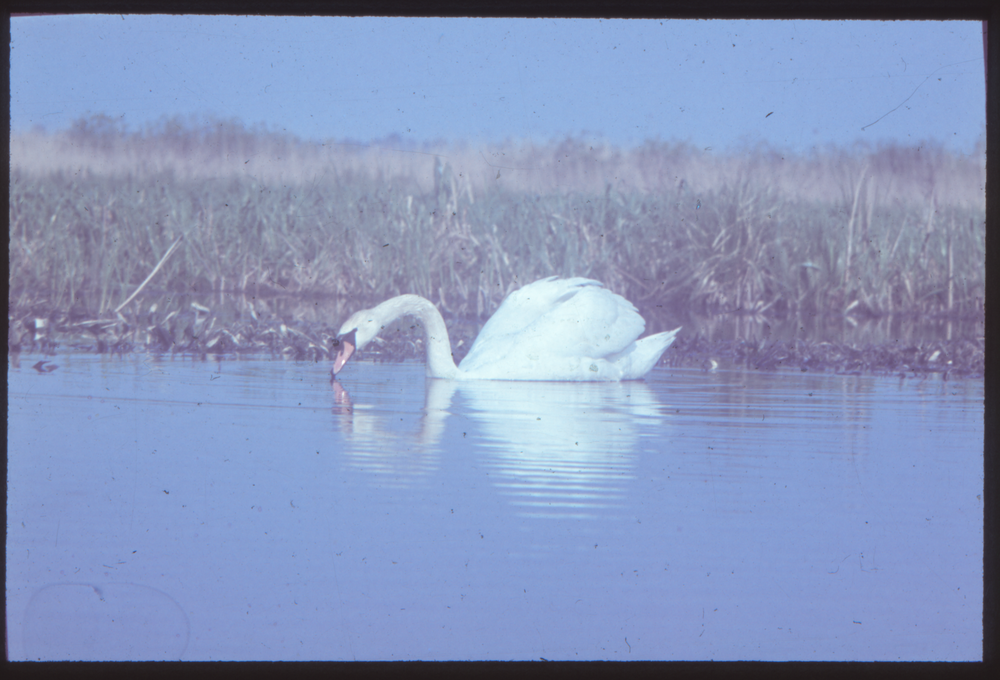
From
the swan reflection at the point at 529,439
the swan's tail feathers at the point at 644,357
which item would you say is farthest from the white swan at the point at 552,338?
the swan reflection at the point at 529,439

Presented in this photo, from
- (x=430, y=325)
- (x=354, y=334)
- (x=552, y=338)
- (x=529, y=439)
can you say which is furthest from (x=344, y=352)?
(x=529, y=439)

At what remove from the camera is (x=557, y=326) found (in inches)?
156

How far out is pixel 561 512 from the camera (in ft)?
8.27

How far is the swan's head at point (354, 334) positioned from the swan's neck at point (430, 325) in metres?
0.11

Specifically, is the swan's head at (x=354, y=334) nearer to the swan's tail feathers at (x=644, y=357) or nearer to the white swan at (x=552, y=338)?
the white swan at (x=552, y=338)

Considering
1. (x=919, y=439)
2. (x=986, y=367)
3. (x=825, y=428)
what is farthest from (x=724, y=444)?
(x=986, y=367)

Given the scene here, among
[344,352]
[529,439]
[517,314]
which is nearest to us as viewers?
[529,439]

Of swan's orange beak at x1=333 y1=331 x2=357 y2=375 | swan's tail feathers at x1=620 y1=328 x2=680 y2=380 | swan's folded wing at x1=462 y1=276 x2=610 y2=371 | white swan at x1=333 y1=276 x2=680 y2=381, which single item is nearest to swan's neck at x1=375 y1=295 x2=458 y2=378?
white swan at x1=333 y1=276 x2=680 y2=381

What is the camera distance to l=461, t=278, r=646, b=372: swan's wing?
395 centimetres

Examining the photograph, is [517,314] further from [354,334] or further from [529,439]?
[529,439]

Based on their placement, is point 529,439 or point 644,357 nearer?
point 529,439

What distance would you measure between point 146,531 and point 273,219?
52.6 inches

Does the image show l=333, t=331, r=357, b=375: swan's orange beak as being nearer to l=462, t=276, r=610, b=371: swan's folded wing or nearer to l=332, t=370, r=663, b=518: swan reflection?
l=332, t=370, r=663, b=518: swan reflection

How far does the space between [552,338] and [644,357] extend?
0.37 metres
